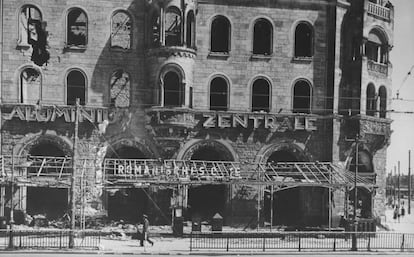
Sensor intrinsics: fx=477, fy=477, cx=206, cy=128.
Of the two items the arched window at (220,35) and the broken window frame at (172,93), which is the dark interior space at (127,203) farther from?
the arched window at (220,35)

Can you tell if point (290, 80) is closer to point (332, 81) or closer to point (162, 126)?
point (332, 81)

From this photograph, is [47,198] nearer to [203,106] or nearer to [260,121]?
[203,106]

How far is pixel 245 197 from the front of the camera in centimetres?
3262

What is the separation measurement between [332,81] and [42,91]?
19.7 meters

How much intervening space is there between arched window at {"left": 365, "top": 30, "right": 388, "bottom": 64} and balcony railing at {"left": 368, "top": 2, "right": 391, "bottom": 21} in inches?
47.3

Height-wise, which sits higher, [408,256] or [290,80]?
[290,80]

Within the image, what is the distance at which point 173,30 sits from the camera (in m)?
37.1

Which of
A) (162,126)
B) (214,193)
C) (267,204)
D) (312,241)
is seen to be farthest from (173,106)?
(312,241)

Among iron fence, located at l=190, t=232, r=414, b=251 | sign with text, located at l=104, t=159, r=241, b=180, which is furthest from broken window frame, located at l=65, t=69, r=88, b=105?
iron fence, located at l=190, t=232, r=414, b=251

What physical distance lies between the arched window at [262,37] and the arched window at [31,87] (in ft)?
48.7

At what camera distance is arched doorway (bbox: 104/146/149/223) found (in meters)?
32.7

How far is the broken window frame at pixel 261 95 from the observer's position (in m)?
33.2

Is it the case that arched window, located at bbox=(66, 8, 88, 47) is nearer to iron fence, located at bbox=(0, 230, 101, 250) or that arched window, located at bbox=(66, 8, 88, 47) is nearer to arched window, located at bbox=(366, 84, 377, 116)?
iron fence, located at bbox=(0, 230, 101, 250)

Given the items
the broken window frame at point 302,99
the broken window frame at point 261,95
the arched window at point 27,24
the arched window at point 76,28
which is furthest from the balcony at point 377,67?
the arched window at point 27,24
